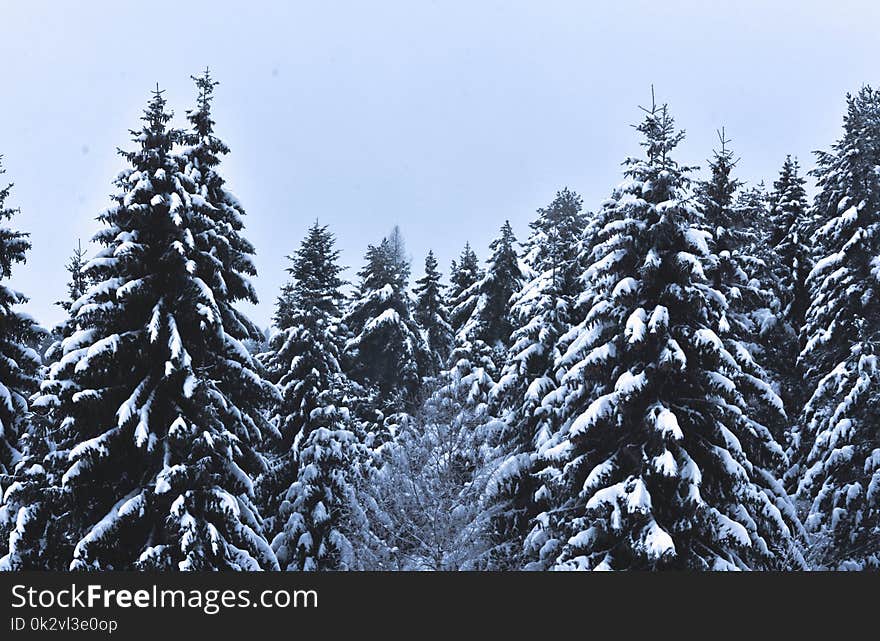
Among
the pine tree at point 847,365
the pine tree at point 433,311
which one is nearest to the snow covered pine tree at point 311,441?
the pine tree at point 847,365

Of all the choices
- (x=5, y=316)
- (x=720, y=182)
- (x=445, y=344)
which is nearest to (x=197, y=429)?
(x=5, y=316)

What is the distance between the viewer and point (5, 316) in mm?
21984

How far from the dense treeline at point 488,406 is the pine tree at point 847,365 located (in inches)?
3.1

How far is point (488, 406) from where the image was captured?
27.3 m

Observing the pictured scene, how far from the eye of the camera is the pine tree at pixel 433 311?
153 ft

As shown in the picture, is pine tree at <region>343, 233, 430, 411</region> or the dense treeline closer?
the dense treeline

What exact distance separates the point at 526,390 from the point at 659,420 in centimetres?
787

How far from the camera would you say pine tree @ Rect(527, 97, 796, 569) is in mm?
17500

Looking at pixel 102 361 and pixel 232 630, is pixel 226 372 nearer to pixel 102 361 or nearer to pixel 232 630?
pixel 102 361

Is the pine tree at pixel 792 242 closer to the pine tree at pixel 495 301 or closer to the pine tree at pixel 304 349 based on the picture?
the pine tree at pixel 495 301

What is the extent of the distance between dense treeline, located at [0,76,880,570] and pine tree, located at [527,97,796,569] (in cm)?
6

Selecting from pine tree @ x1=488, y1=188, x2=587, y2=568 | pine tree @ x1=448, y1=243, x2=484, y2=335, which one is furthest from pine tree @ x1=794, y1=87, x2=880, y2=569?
pine tree @ x1=448, y1=243, x2=484, y2=335

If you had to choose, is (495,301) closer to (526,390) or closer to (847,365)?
(526,390)

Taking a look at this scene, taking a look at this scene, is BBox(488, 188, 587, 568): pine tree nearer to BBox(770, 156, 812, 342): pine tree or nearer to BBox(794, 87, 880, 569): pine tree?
BBox(794, 87, 880, 569): pine tree
